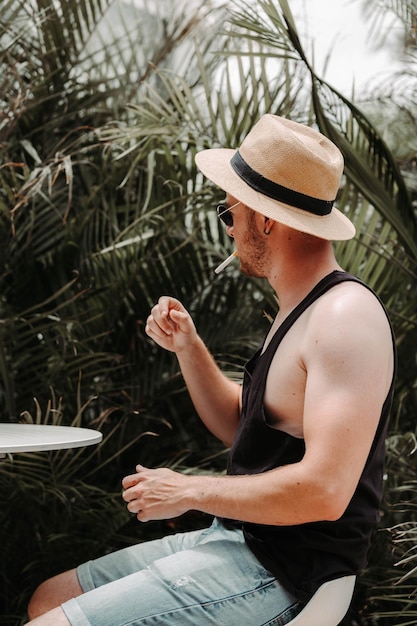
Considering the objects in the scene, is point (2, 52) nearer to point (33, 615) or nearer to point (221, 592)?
point (33, 615)

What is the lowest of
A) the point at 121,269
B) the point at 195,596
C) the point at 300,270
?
the point at 195,596

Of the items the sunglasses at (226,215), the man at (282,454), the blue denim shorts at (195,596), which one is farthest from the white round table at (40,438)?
the sunglasses at (226,215)

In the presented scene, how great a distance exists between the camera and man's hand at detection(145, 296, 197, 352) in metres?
1.62

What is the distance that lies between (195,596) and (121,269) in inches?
51.5

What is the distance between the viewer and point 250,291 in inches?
105

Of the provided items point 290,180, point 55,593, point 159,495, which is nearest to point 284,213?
point 290,180

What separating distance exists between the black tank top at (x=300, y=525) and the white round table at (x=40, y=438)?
28 centimetres

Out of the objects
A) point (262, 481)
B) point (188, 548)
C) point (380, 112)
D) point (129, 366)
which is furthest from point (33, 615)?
point (380, 112)

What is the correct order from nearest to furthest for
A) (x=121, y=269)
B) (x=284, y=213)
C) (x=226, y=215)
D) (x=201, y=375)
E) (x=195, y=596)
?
(x=195, y=596) → (x=284, y=213) → (x=226, y=215) → (x=201, y=375) → (x=121, y=269)

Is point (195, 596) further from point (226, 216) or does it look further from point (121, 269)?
point (121, 269)

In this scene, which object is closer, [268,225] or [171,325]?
[268,225]

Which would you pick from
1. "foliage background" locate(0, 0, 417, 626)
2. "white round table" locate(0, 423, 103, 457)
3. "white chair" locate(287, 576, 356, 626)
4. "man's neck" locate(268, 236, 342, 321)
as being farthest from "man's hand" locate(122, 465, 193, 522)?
"foliage background" locate(0, 0, 417, 626)

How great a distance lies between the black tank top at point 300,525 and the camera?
4.26ft

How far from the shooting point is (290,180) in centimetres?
141
